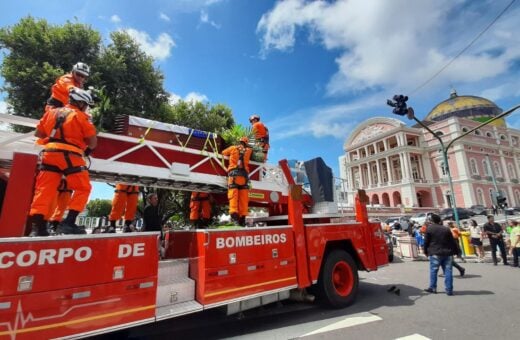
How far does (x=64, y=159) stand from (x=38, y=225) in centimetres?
78

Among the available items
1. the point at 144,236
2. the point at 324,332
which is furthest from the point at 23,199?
the point at 324,332

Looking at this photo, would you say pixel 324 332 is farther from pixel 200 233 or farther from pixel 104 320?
pixel 104 320

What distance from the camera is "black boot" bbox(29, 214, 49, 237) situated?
3.07 metres

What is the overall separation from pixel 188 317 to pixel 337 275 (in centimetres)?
305

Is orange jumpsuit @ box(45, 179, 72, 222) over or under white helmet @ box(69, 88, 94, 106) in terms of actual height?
under

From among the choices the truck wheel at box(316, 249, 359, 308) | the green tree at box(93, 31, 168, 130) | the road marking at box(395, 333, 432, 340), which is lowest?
the road marking at box(395, 333, 432, 340)

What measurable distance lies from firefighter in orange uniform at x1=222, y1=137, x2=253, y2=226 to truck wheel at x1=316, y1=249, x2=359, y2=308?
74.1 inches

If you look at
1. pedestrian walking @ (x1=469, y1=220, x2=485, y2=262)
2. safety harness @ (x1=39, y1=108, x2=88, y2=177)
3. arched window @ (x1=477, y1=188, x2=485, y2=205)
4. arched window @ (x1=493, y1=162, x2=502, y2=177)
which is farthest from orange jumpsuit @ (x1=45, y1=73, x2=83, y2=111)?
arched window @ (x1=493, y1=162, x2=502, y2=177)

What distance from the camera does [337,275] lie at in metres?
5.84

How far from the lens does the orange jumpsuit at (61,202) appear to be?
11.3ft

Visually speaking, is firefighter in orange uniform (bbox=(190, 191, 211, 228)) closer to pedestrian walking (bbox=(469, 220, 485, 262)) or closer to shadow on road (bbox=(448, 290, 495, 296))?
shadow on road (bbox=(448, 290, 495, 296))

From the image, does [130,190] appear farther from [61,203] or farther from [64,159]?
[64,159]

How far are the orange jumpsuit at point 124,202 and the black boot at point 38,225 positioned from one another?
2198mm

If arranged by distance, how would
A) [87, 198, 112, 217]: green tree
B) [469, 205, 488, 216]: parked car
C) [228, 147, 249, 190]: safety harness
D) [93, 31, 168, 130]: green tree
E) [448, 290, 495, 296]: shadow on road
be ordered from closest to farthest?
1. [228, 147, 249, 190]: safety harness
2. [448, 290, 495, 296]: shadow on road
3. [93, 31, 168, 130]: green tree
4. [469, 205, 488, 216]: parked car
5. [87, 198, 112, 217]: green tree
